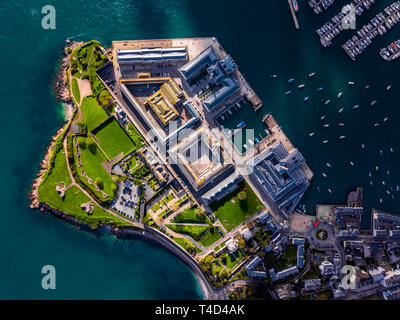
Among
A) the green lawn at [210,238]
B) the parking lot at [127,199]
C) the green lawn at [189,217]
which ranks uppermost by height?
the parking lot at [127,199]

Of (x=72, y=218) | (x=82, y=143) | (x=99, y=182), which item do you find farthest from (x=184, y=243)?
(x=82, y=143)

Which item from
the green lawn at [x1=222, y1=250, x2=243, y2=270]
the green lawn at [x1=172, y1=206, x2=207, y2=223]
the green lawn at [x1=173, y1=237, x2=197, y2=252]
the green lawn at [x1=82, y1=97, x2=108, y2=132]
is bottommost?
the green lawn at [x1=222, y1=250, x2=243, y2=270]

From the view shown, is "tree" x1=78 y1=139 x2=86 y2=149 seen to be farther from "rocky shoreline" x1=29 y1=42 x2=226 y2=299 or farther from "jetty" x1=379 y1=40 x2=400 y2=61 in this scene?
"jetty" x1=379 y1=40 x2=400 y2=61

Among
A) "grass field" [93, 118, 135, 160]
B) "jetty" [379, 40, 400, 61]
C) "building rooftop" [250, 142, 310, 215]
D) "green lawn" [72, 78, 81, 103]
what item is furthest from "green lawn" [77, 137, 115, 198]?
"jetty" [379, 40, 400, 61]

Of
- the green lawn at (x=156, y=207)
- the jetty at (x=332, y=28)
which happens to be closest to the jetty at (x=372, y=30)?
the jetty at (x=332, y=28)

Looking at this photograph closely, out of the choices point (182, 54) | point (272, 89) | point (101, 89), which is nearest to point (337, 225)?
point (272, 89)

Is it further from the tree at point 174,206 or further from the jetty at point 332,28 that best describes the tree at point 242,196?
the jetty at point 332,28

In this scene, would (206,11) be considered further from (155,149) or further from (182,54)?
(155,149)
